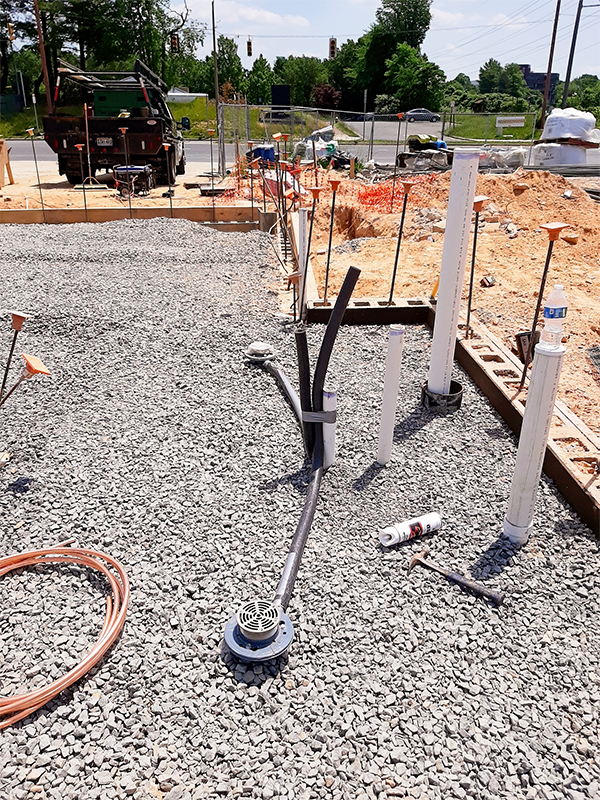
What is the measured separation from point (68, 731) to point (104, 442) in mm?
1963

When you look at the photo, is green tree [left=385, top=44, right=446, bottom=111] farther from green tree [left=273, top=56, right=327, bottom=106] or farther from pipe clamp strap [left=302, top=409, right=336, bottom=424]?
pipe clamp strap [left=302, top=409, right=336, bottom=424]

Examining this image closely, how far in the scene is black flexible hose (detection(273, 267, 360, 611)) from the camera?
256 centimetres

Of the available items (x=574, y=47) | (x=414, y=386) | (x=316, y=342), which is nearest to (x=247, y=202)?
(x=316, y=342)

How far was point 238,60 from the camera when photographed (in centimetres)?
4675

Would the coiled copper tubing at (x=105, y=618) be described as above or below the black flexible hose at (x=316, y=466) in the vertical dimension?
below

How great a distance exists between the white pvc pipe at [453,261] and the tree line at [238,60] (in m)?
22.3

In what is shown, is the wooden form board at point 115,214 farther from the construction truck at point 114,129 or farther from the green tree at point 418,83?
the green tree at point 418,83

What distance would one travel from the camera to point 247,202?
11.8m

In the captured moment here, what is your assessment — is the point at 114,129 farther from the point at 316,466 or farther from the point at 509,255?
the point at 316,466

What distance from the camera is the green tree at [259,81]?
45094 mm

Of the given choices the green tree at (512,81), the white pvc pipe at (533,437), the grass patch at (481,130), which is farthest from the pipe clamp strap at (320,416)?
the green tree at (512,81)

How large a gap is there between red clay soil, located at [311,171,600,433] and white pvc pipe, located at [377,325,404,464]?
66.3 inches

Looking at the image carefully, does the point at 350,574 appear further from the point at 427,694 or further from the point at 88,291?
the point at 88,291

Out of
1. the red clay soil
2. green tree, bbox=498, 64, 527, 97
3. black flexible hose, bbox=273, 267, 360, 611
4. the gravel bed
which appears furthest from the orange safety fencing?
green tree, bbox=498, 64, 527, 97
